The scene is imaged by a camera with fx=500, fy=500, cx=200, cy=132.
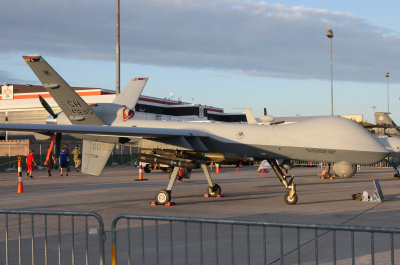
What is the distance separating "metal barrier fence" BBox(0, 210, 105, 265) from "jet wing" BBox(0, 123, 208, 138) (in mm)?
2529

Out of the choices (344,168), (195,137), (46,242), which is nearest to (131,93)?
(195,137)

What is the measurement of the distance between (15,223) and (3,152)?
3594cm

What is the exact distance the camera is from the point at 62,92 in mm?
16453

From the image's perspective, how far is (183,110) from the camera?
76625mm

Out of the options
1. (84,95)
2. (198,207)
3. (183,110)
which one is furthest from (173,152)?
(183,110)

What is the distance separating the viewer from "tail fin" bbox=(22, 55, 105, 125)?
1628 cm

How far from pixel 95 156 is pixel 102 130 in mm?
2851

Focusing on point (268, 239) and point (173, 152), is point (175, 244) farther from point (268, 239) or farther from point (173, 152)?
point (173, 152)

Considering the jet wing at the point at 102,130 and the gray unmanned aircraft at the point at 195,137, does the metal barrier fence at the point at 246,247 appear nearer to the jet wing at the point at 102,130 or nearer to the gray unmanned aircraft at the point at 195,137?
the jet wing at the point at 102,130

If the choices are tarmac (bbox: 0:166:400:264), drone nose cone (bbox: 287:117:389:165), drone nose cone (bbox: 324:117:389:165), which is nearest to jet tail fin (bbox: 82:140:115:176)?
tarmac (bbox: 0:166:400:264)

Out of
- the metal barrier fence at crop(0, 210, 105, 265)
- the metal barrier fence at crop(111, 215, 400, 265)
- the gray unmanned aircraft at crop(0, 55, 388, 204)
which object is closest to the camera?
the metal barrier fence at crop(0, 210, 105, 265)

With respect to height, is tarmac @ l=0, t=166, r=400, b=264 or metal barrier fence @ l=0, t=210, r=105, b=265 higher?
metal barrier fence @ l=0, t=210, r=105, b=265

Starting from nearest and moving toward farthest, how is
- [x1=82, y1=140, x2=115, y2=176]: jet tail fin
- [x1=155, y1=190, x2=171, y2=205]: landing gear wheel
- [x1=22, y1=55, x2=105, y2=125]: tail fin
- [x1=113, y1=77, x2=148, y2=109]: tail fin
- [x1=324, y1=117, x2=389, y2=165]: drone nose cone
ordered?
[x1=324, y1=117, x2=389, y2=165]: drone nose cone < [x1=155, y1=190, x2=171, y2=205]: landing gear wheel < [x1=22, y1=55, x2=105, y2=125]: tail fin < [x1=82, y1=140, x2=115, y2=176]: jet tail fin < [x1=113, y1=77, x2=148, y2=109]: tail fin

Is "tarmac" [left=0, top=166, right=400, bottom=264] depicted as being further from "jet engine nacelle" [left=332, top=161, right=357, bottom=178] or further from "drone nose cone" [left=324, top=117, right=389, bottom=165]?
"drone nose cone" [left=324, top=117, right=389, bottom=165]
